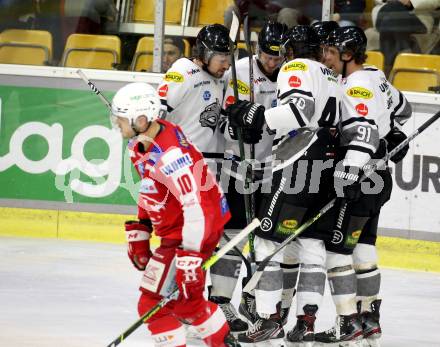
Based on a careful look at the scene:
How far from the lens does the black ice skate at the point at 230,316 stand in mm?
5379

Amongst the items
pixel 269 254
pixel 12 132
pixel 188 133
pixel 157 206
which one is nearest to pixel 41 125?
pixel 12 132

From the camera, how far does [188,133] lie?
548 centimetres

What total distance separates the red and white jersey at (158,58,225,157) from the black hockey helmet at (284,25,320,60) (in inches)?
19.9

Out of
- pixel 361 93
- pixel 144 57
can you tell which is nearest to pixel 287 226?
pixel 361 93

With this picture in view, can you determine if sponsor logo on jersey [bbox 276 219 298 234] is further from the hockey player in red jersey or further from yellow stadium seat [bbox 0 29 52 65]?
yellow stadium seat [bbox 0 29 52 65]

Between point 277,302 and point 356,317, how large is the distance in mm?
A: 392

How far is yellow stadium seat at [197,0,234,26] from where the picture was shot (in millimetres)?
7582

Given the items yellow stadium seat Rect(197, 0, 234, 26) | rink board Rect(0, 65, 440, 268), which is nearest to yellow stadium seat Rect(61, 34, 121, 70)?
rink board Rect(0, 65, 440, 268)

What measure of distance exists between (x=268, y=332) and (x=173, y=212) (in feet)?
3.66

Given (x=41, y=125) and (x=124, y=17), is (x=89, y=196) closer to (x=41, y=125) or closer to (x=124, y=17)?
(x=41, y=125)

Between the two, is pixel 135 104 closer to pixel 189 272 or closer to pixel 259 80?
pixel 189 272

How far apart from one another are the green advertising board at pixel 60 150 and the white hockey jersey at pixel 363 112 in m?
2.65

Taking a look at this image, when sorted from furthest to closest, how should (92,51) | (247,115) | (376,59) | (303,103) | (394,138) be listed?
(92,51)
(376,59)
(394,138)
(247,115)
(303,103)

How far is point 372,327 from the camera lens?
5.22m
